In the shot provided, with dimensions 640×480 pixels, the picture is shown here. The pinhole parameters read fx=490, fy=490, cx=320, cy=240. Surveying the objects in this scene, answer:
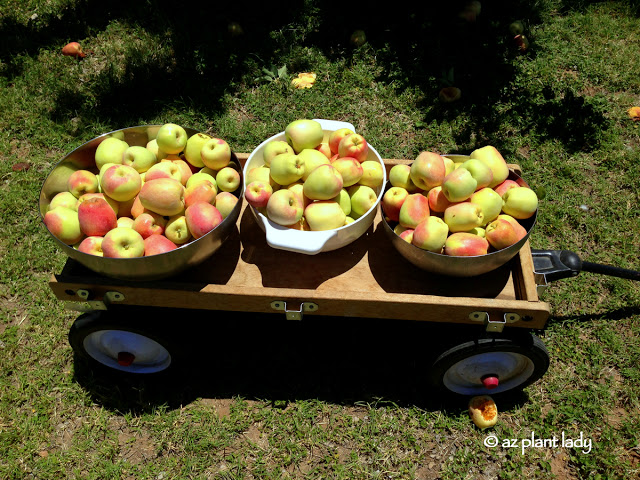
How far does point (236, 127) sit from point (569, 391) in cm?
320

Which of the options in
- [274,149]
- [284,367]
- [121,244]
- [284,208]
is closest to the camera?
[121,244]

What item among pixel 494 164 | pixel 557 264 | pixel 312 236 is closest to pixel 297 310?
pixel 312 236

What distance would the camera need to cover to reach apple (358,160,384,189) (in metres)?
2.38

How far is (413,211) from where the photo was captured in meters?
2.19

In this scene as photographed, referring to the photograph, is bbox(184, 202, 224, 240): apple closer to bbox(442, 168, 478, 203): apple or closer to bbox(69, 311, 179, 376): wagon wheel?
bbox(69, 311, 179, 376): wagon wheel

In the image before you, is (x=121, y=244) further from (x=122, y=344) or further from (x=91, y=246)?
(x=122, y=344)

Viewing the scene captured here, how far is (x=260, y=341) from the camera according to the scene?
10.0ft

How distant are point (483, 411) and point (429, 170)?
137 centimetres

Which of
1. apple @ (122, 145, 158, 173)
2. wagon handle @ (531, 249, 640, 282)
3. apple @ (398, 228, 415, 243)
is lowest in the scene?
wagon handle @ (531, 249, 640, 282)

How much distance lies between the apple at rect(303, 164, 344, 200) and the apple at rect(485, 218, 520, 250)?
0.69m

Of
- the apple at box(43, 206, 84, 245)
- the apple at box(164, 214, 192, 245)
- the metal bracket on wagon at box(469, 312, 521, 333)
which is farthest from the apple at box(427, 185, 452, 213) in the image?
the apple at box(43, 206, 84, 245)

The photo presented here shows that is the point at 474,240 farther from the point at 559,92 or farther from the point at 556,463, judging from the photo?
the point at 559,92

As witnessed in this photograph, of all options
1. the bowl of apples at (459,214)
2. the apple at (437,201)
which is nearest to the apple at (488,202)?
the bowl of apples at (459,214)

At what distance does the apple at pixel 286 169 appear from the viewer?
224cm
